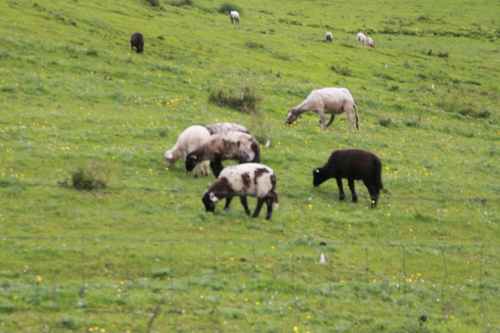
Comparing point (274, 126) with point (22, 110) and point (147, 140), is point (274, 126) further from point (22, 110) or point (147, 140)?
point (22, 110)

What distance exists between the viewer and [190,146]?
1895 centimetres

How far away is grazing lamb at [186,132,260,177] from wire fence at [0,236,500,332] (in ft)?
12.0

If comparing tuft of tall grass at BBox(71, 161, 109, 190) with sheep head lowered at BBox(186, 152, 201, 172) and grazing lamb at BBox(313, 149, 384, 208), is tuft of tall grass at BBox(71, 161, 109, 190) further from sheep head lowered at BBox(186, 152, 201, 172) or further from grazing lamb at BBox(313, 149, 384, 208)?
grazing lamb at BBox(313, 149, 384, 208)

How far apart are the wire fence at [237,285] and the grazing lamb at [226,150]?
366 cm

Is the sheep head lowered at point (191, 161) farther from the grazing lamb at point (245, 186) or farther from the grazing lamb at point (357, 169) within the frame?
the grazing lamb at point (357, 169)

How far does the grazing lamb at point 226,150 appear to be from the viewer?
1758 centimetres

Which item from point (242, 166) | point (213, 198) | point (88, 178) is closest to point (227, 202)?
point (213, 198)

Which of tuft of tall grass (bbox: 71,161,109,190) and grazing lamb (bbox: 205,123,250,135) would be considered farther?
grazing lamb (bbox: 205,123,250,135)

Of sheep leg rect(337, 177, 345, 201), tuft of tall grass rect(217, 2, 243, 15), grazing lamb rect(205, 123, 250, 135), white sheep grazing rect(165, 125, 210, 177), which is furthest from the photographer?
tuft of tall grass rect(217, 2, 243, 15)

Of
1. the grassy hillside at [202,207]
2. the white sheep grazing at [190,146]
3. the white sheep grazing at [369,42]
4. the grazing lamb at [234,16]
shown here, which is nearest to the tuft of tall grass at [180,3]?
the grazing lamb at [234,16]

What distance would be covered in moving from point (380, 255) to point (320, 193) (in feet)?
14.2

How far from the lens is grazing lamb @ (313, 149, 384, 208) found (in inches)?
703

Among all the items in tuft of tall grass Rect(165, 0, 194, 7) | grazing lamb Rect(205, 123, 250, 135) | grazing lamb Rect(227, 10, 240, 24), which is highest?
tuft of tall grass Rect(165, 0, 194, 7)

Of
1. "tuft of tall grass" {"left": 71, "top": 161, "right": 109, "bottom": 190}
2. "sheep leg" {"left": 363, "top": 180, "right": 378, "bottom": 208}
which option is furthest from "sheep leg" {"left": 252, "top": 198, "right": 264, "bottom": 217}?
"tuft of tall grass" {"left": 71, "top": 161, "right": 109, "bottom": 190}
